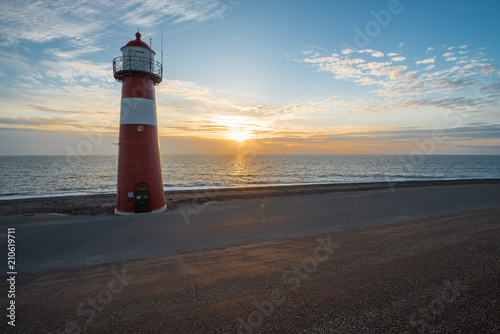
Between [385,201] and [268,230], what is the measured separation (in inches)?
461

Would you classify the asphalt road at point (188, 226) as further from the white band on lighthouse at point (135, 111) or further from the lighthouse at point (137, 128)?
the white band on lighthouse at point (135, 111)

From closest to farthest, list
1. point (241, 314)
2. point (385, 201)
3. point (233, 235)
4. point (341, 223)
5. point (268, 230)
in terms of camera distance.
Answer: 1. point (241, 314)
2. point (233, 235)
3. point (268, 230)
4. point (341, 223)
5. point (385, 201)

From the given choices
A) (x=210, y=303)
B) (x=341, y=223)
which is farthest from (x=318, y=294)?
(x=341, y=223)

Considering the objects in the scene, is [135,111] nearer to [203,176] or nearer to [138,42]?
[138,42]

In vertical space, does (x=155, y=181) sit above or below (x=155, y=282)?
above

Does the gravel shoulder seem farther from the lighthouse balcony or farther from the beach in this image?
the lighthouse balcony

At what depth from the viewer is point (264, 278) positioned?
665 cm

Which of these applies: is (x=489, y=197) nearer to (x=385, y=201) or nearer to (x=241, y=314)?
(x=385, y=201)

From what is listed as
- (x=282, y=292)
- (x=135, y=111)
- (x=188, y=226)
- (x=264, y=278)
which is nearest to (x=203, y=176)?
(x=135, y=111)

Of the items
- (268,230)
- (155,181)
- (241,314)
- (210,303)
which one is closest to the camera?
(241,314)

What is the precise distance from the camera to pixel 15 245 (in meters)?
9.53

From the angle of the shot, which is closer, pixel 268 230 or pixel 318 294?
pixel 318 294

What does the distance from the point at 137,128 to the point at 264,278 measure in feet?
37.6

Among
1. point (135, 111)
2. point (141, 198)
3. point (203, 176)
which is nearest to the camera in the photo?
point (135, 111)
